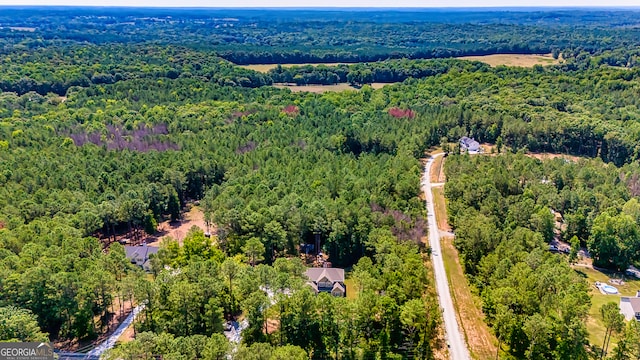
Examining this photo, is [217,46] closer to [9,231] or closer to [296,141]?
[296,141]

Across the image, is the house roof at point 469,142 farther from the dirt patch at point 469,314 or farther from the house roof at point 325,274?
the house roof at point 325,274

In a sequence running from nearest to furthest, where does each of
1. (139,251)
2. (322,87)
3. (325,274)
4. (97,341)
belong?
(97,341) < (325,274) < (139,251) < (322,87)

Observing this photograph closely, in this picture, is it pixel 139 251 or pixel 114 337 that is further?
pixel 139 251

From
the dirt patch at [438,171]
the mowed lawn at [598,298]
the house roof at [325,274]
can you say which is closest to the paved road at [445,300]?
the house roof at [325,274]

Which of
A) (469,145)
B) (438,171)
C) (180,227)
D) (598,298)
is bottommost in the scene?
(598,298)

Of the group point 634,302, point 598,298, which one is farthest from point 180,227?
point 634,302

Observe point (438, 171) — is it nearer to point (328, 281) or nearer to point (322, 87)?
point (328, 281)
